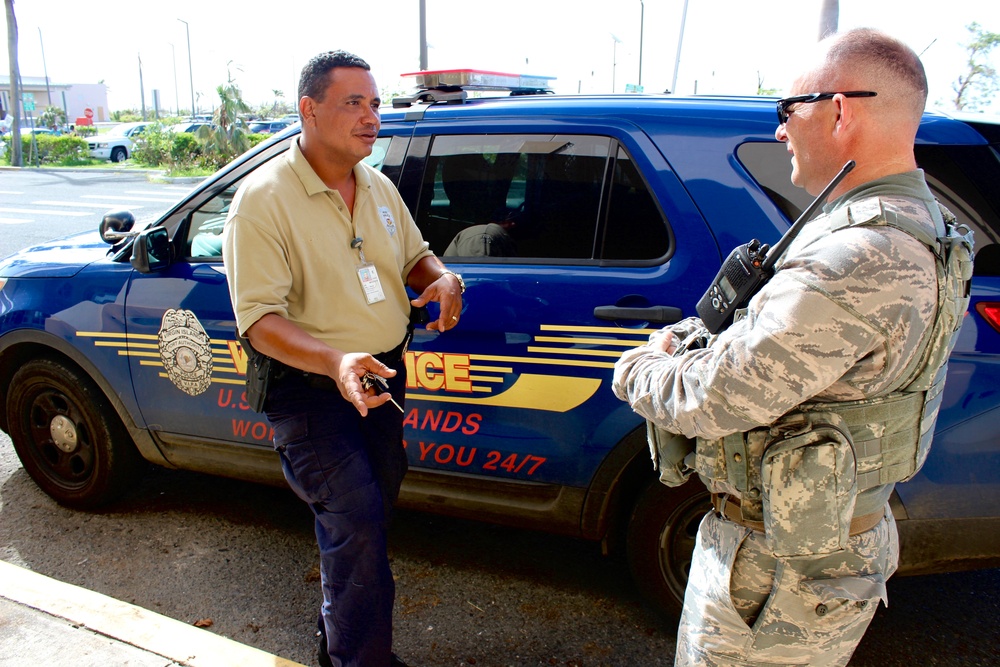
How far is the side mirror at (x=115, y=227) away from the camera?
346 centimetres

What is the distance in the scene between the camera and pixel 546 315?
2.61 meters

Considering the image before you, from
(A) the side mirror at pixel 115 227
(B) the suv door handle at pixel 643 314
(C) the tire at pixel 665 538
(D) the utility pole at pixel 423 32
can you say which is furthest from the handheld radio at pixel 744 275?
(D) the utility pole at pixel 423 32

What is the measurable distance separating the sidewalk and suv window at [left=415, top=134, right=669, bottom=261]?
4.90 feet

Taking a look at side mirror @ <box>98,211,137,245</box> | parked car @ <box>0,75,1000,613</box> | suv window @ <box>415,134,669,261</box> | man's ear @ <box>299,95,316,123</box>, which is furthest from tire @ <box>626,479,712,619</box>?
side mirror @ <box>98,211,137,245</box>

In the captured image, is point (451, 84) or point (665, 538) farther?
point (451, 84)

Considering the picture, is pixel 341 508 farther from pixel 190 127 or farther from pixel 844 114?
pixel 190 127

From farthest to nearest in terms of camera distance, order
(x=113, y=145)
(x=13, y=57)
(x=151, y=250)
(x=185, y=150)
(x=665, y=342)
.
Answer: (x=113, y=145) < (x=13, y=57) < (x=185, y=150) < (x=151, y=250) < (x=665, y=342)

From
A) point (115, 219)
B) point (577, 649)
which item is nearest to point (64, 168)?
point (115, 219)

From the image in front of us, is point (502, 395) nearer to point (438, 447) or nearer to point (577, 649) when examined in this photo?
point (438, 447)

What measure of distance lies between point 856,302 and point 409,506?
6.80 feet

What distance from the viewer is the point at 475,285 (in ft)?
9.02

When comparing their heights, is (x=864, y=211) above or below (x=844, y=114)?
below

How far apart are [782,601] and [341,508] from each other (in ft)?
3.83

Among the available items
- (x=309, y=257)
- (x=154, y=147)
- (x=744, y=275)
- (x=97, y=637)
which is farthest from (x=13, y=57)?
(x=744, y=275)
